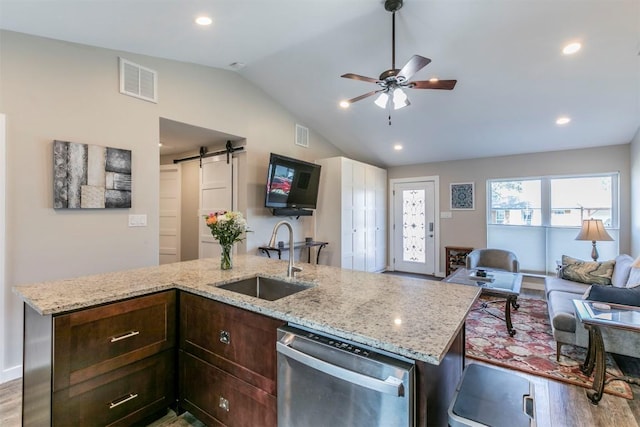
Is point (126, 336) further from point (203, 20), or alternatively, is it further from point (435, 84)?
point (435, 84)

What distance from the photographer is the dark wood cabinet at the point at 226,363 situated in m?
1.42

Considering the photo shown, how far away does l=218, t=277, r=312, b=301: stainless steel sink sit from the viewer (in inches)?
76.5

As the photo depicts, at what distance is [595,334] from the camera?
2215mm

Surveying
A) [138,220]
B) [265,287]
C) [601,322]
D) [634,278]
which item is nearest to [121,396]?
[265,287]

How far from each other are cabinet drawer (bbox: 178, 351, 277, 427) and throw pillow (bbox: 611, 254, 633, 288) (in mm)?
3937

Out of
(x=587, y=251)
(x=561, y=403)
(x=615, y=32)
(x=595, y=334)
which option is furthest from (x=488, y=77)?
(x=587, y=251)

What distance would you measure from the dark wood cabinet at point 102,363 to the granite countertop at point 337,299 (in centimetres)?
9

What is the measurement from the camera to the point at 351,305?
1.43 m

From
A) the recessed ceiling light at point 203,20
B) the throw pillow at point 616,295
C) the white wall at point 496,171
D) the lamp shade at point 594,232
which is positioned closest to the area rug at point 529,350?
the throw pillow at point 616,295

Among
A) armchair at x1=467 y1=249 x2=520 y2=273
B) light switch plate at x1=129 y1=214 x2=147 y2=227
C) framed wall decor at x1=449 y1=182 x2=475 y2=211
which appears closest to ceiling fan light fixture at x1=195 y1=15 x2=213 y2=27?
light switch plate at x1=129 y1=214 x2=147 y2=227

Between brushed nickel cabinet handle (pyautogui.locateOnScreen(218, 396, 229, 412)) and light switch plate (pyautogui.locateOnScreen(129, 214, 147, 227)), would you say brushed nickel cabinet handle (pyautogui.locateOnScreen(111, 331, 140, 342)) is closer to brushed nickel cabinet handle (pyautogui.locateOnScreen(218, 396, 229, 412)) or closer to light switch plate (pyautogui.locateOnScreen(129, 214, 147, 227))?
brushed nickel cabinet handle (pyautogui.locateOnScreen(218, 396, 229, 412))

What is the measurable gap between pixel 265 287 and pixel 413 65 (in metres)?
2.09

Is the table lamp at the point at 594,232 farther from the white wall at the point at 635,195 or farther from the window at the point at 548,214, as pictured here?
the window at the point at 548,214

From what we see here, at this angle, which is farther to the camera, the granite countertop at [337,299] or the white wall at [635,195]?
the white wall at [635,195]
